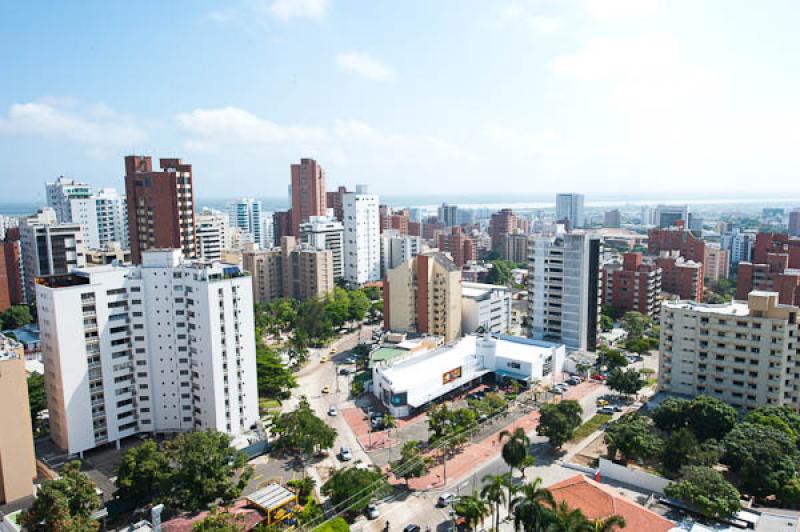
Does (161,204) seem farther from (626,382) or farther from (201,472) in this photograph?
(626,382)

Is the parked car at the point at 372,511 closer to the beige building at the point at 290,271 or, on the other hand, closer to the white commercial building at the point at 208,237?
the beige building at the point at 290,271

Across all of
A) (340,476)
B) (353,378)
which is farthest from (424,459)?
(353,378)

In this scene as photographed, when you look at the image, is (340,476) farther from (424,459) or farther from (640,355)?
(640,355)

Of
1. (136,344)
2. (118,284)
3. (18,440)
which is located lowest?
(18,440)

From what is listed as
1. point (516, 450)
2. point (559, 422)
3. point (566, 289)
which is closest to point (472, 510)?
point (516, 450)

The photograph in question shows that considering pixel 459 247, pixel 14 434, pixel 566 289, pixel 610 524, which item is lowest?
pixel 610 524

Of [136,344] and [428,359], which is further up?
[136,344]

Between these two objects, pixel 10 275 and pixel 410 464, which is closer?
pixel 410 464

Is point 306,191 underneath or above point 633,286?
above
